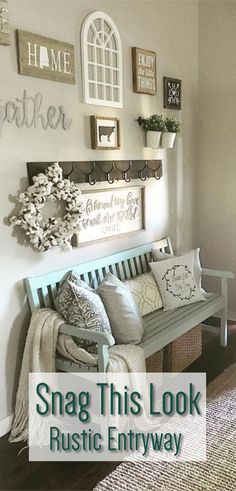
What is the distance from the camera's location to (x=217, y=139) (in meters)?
3.79

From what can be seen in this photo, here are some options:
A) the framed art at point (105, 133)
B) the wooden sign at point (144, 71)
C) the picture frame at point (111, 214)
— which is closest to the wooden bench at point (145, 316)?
the picture frame at point (111, 214)

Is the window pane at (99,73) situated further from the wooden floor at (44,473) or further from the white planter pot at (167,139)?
the wooden floor at (44,473)

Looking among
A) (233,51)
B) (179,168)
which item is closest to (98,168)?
(179,168)

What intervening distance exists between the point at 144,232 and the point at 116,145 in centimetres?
73

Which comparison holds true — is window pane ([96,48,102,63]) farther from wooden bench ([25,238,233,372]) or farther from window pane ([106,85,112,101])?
wooden bench ([25,238,233,372])

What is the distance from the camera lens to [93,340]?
7.13 feet

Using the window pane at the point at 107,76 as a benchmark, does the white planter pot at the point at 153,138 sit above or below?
below

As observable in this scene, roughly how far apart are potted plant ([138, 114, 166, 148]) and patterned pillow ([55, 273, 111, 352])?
1.31 meters

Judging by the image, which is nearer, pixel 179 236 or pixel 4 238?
pixel 4 238

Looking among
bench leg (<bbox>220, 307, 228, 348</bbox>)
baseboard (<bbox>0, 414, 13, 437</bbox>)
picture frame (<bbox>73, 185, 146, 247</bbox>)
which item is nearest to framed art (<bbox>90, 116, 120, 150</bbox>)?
picture frame (<bbox>73, 185, 146, 247</bbox>)

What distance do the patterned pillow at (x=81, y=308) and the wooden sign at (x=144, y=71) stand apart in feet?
5.05

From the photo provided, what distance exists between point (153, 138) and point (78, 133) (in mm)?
711

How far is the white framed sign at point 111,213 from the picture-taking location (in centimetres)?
276

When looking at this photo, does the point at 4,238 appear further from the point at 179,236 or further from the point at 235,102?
the point at 235,102
